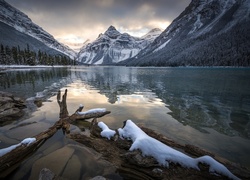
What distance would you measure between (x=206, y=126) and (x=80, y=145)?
8.90 meters

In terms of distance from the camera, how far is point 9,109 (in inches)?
465

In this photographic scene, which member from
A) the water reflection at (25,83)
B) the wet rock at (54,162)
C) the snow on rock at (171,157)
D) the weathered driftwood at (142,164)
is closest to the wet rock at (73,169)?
the wet rock at (54,162)

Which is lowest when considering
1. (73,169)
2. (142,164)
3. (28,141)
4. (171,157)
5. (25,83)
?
(25,83)

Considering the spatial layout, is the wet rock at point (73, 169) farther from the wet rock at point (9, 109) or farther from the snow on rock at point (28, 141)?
the wet rock at point (9, 109)

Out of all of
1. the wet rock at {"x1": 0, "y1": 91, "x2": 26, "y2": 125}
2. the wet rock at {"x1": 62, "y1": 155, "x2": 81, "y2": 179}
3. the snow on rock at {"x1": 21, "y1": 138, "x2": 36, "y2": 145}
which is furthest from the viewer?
the wet rock at {"x1": 0, "y1": 91, "x2": 26, "y2": 125}

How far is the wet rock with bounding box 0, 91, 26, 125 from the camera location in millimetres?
10867

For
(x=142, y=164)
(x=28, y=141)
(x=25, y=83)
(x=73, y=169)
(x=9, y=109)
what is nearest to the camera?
(x=142, y=164)

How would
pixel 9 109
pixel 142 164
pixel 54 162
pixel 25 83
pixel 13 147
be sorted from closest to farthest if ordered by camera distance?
pixel 142 164 → pixel 13 147 → pixel 54 162 → pixel 9 109 → pixel 25 83

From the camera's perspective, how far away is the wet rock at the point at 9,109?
10.9 m

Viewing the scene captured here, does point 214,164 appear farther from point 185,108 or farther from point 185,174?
point 185,108

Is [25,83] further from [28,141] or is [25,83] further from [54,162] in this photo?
[54,162]

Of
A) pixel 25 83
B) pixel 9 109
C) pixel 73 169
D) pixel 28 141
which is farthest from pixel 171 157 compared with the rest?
pixel 25 83

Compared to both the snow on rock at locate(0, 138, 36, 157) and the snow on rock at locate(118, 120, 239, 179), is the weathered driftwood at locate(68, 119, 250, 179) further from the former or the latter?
the snow on rock at locate(0, 138, 36, 157)

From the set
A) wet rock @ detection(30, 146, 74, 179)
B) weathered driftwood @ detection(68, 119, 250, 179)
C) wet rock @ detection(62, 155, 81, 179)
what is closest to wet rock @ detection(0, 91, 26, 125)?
wet rock @ detection(30, 146, 74, 179)
